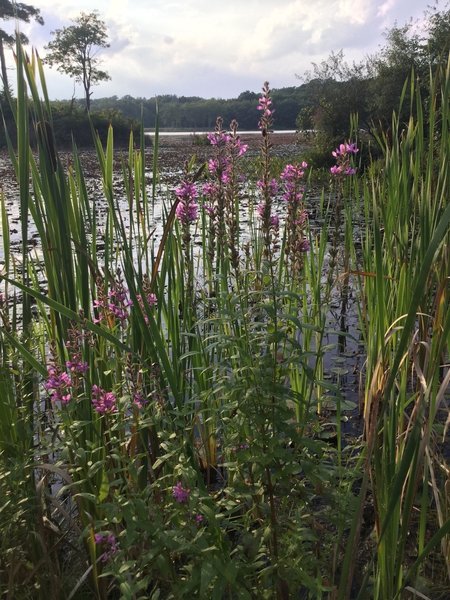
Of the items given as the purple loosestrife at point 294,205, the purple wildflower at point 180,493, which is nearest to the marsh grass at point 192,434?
the purple wildflower at point 180,493

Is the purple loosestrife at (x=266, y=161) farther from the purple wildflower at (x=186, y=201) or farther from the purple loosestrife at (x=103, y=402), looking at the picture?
the purple loosestrife at (x=103, y=402)

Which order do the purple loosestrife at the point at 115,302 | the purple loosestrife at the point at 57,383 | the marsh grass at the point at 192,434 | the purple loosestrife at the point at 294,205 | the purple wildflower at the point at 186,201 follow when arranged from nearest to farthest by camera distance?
the marsh grass at the point at 192,434 < the purple loosestrife at the point at 57,383 < the purple loosestrife at the point at 115,302 < the purple wildflower at the point at 186,201 < the purple loosestrife at the point at 294,205

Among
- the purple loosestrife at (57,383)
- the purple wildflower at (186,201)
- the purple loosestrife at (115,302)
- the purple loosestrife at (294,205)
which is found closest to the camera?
the purple loosestrife at (57,383)

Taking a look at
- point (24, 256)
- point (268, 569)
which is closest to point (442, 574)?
point (268, 569)

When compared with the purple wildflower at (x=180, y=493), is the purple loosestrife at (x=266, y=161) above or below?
above

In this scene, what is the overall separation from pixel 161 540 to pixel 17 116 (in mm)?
1165

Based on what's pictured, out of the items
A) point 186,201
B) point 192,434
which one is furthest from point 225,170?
point 192,434

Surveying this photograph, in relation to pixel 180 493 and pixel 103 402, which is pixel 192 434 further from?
pixel 180 493

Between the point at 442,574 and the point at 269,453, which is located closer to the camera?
the point at 269,453

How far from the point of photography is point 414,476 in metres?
1.04

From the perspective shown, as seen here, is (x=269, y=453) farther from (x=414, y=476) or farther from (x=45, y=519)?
(x=45, y=519)

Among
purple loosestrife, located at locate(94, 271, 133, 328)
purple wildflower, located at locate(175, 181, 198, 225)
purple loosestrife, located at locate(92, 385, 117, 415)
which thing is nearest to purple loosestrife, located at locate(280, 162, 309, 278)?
purple wildflower, located at locate(175, 181, 198, 225)

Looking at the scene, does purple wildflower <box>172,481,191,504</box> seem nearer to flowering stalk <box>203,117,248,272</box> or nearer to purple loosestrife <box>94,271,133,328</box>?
purple loosestrife <box>94,271,133,328</box>

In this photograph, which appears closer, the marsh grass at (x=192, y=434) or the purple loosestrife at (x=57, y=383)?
the marsh grass at (x=192, y=434)
